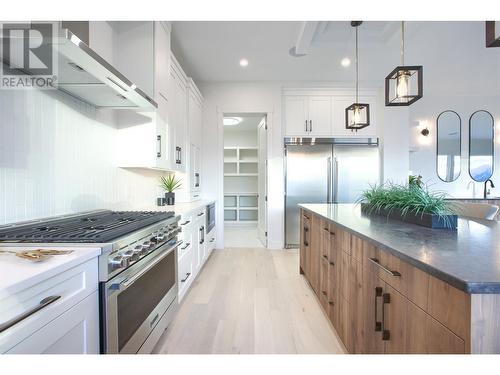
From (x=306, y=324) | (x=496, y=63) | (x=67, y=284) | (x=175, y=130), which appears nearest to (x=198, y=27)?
(x=175, y=130)

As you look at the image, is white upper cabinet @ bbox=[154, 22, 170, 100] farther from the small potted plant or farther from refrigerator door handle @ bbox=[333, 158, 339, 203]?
refrigerator door handle @ bbox=[333, 158, 339, 203]

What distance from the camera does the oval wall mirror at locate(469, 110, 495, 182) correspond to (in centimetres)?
534

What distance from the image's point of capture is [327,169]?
433 cm

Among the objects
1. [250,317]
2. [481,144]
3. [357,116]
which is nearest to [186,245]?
[250,317]

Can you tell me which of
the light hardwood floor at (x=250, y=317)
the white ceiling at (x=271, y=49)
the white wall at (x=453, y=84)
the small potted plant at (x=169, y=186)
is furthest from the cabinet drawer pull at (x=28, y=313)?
the white wall at (x=453, y=84)

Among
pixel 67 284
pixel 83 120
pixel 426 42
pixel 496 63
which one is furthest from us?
pixel 496 63

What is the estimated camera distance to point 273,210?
441 cm

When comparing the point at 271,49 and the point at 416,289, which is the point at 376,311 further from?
the point at 271,49

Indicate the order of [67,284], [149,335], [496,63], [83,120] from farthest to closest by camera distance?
[496,63] < [83,120] < [149,335] < [67,284]

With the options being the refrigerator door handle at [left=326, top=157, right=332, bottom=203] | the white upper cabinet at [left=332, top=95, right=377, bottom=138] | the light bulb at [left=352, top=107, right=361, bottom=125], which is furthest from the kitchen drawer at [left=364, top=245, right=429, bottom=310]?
the white upper cabinet at [left=332, top=95, right=377, bottom=138]

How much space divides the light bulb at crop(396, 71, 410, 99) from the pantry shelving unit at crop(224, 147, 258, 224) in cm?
529
